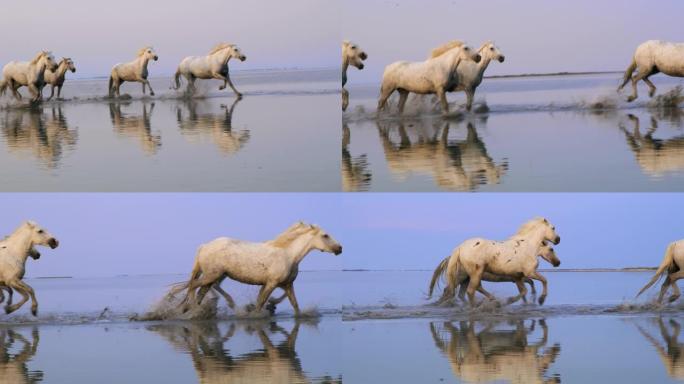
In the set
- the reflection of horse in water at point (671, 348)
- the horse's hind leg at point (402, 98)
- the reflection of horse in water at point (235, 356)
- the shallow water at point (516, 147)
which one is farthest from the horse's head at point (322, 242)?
the reflection of horse in water at point (671, 348)

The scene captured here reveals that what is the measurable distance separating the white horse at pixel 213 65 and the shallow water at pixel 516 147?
5.42 feet

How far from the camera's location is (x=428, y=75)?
14453 mm

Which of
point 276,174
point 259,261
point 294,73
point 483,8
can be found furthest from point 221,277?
point 483,8

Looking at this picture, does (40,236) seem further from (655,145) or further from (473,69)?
(655,145)

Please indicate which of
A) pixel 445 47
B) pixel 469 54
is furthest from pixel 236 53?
pixel 469 54

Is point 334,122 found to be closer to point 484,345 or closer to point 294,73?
point 294,73

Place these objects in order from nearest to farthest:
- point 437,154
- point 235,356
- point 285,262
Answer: point 235,356 < point 285,262 < point 437,154

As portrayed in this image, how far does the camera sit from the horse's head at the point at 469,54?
47.2 ft

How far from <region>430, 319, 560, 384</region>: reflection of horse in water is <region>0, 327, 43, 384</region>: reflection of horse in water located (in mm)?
2740

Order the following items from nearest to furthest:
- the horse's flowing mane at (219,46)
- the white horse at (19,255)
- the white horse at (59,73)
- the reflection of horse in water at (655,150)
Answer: the white horse at (19,255) → the reflection of horse in water at (655,150) → the white horse at (59,73) → the horse's flowing mane at (219,46)

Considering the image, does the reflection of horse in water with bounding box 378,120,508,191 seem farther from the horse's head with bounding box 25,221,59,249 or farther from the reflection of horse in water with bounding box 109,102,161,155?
the horse's head with bounding box 25,221,59,249

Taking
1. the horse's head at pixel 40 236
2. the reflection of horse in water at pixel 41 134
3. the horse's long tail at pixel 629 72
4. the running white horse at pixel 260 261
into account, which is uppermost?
the horse's long tail at pixel 629 72

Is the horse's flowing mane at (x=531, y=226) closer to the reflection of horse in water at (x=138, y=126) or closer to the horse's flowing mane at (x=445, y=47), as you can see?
the horse's flowing mane at (x=445, y=47)

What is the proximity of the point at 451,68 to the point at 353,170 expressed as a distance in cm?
136
